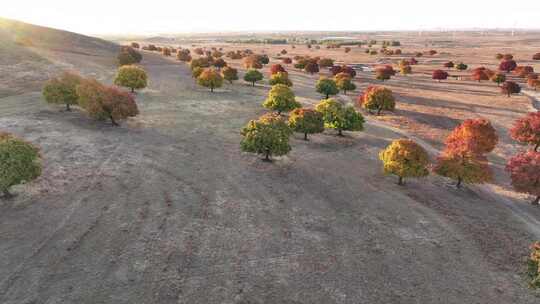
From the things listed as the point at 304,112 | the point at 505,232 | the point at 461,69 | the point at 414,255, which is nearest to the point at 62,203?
the point at 414,255

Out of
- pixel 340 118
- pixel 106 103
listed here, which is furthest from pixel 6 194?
pixel 340 118

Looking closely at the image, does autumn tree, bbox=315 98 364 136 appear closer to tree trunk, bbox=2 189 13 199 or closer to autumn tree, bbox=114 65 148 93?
autumn tree, bbox=114 65 148 93

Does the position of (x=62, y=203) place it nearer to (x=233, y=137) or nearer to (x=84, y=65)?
(x=233, y=137)

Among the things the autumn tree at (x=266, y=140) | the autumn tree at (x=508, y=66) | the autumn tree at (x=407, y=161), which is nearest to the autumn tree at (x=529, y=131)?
the autumn tree at (x=407, y=161)

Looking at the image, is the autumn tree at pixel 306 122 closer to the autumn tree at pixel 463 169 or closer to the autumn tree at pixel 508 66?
the autumn tree at pixel 463 169

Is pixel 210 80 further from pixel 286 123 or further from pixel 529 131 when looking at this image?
pixel 529 131

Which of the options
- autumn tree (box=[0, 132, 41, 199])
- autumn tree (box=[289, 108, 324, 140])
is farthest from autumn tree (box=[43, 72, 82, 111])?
autumn tree (box=[289, 108, 324, 140])

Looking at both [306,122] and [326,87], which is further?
[326,87]
